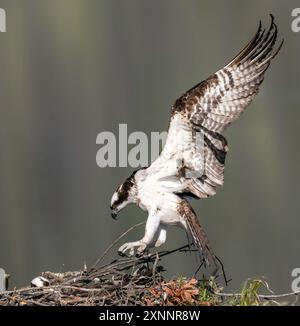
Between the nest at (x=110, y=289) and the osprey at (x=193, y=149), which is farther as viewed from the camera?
the osprey at (x=193, y=149)

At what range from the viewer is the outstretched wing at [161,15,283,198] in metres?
5.45

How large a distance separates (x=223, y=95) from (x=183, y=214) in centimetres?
66

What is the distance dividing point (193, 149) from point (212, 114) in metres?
0.21

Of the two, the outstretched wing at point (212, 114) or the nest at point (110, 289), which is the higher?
the outstretched wing at point (212, 114)

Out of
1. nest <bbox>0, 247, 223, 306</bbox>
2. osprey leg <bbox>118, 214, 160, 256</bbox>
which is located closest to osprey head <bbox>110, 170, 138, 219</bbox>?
osprey leg <bbox>118, 214, 160, 256</bbox>

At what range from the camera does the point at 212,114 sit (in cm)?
550

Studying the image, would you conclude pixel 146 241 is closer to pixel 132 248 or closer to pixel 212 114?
pixel 132 248

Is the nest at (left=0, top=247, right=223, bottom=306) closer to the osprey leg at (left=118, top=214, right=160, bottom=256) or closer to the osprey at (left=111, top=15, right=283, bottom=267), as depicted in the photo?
the osprey leg at (left=118, top=214, right=160, bottom=256)

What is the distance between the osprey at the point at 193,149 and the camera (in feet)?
17.8

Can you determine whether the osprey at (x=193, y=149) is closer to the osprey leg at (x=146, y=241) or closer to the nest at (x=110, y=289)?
the osprey leg at (x=146, y=241)

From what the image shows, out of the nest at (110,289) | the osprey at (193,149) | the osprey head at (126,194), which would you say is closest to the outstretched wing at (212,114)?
the osprey at (193,149)
